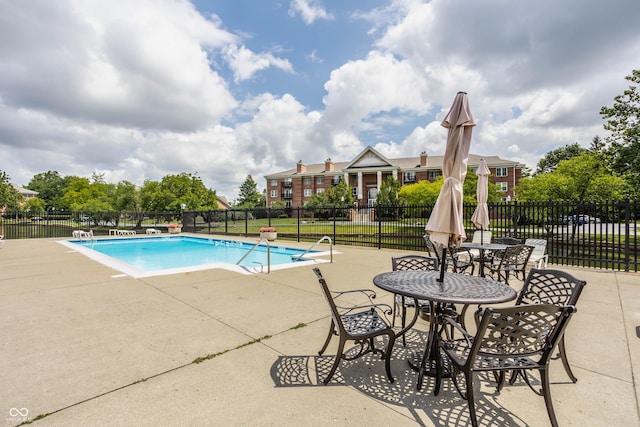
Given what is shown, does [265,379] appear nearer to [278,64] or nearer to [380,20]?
[380,20]

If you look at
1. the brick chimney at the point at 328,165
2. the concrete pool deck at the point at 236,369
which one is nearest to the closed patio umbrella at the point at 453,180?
the concrete pool deck at the point at 236,369

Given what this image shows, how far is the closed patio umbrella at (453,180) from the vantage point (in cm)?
290

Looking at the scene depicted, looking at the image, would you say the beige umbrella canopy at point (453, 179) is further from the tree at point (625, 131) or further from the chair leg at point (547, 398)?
the tree at point (625, 131)

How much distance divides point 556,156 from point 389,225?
5922 centimetres

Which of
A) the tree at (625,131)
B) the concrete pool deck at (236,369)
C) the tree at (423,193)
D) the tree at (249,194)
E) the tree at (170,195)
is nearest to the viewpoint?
the concrete pool deck at (236,369)

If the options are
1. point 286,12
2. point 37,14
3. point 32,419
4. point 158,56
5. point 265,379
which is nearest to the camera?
point 32,419

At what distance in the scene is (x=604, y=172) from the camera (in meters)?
15.7

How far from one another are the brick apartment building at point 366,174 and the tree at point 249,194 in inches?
305

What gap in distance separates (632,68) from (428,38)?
1523 cm

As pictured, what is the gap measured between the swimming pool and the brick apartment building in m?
31.3

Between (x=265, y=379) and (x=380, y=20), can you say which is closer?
(x=265, y=379)

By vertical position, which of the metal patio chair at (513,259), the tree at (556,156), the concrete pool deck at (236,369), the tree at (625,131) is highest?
the tree at (556,156)

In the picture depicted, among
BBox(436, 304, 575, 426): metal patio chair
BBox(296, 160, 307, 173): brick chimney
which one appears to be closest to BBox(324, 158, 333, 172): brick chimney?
BBox(296, 160, 307, 173): brick chimney

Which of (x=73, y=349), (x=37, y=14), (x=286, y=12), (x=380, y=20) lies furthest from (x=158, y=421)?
(x=286, y=12)
